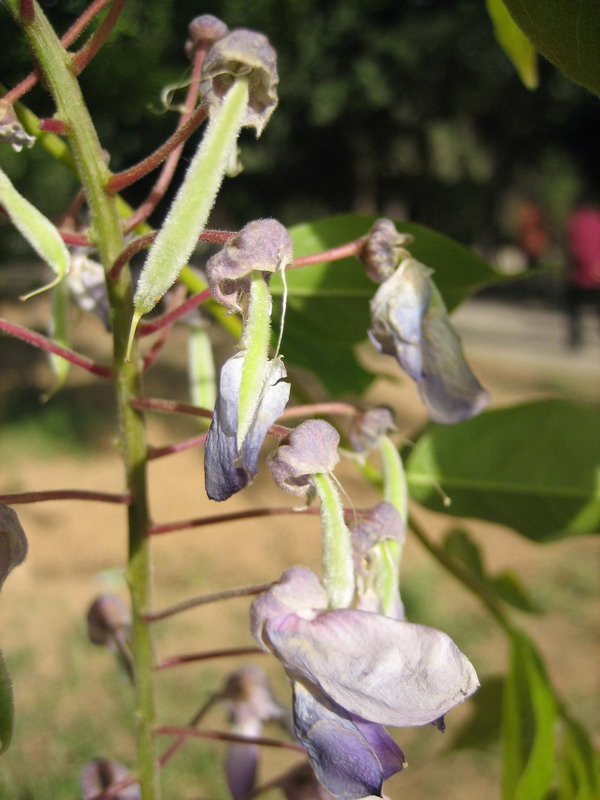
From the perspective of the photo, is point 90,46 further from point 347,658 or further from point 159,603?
point 159,603

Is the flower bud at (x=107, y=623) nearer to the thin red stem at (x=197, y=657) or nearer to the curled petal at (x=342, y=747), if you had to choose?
the thin red stem at (x=197, y=657)

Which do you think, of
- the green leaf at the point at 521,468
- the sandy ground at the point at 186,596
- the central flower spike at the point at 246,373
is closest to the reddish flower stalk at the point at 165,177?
the central flower spike at the point at 246,373

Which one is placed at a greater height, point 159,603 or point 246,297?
point 246,297

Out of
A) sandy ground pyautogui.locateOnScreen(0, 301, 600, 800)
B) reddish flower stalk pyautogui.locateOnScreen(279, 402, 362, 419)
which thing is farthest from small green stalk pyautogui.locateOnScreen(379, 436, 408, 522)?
sandy ground pyautogui.locateOnScreen(0, 301, 600, 800)

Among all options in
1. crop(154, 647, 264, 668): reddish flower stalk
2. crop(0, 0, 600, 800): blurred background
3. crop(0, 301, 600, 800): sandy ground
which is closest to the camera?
crop(154, 647, 264, 668): reddish flower stalk

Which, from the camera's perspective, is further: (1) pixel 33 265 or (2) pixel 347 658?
(1) pixel 33 265

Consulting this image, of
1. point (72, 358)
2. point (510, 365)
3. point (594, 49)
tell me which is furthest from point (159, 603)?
point (510, 365)

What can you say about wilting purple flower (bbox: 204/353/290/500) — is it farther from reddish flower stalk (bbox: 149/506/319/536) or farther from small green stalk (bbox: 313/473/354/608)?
reddish flower stalk (bbox: 149/506/319/536)

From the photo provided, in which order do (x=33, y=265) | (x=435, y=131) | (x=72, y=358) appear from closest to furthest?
(x=72, y=358) → (x=33, y=265) → (x=435, y=131)
